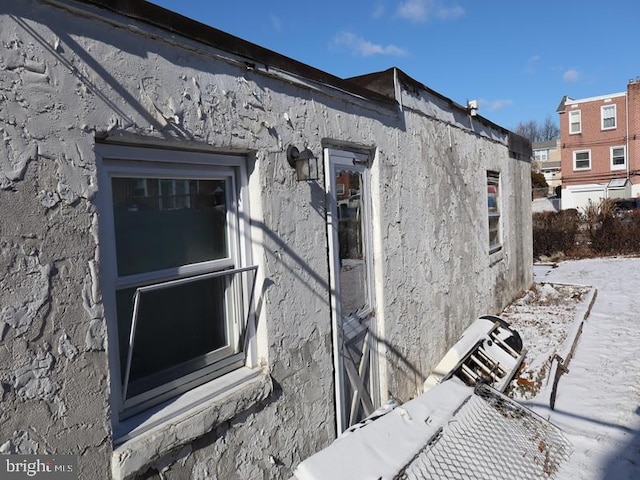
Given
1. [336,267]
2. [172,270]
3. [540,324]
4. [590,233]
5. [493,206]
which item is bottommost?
[540,324]

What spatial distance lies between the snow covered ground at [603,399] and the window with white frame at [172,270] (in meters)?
2.51

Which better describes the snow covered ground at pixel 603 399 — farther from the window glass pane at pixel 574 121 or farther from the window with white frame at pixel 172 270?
the window glass pane at pixel 574 121

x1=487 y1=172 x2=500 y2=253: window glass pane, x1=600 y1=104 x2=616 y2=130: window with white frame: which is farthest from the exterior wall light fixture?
x1=600 y1=104 x2=616 y2=130: window with white frame

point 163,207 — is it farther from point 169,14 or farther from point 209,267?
point 169,14

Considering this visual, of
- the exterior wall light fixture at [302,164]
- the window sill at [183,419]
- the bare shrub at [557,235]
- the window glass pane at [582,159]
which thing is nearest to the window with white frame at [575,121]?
the window glass pane at [582,159]

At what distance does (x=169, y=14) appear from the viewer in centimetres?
227

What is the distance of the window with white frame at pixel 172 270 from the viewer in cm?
216

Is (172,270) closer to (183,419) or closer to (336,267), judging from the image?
(183,419)

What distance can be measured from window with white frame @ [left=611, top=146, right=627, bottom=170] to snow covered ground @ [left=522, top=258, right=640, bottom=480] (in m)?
27.9

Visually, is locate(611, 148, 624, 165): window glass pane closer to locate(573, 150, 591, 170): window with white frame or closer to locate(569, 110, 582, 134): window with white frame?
locate(573, 150, 591, 170): window with white frame

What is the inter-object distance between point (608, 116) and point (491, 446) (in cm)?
3550

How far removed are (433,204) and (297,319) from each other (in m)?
2.90

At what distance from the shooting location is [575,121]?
3306 cm

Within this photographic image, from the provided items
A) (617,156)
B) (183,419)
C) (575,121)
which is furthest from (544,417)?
(575,121)
